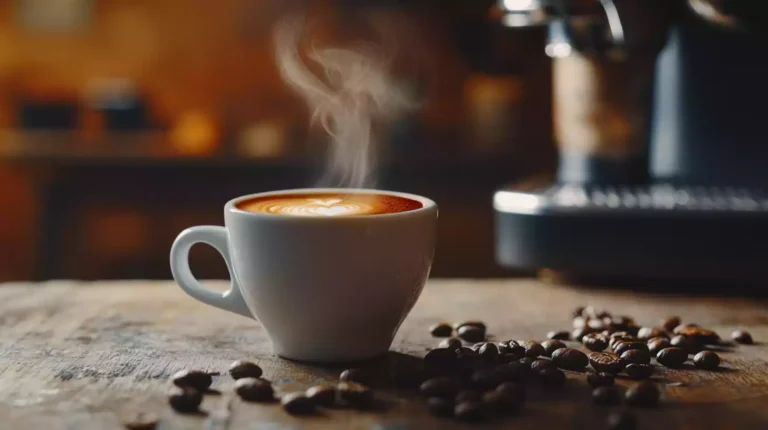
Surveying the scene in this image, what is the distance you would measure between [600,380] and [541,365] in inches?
1.7

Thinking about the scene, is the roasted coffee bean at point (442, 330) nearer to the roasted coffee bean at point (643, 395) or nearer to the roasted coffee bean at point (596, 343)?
the roasted coffee bean at point (596, 343)

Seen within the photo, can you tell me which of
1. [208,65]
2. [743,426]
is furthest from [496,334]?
[208,65]

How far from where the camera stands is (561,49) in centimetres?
114

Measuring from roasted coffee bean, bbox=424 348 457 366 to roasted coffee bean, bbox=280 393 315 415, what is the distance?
13cm

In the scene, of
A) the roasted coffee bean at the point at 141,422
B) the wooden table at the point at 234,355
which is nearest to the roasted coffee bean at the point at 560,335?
the wooden table at the point at 234,355

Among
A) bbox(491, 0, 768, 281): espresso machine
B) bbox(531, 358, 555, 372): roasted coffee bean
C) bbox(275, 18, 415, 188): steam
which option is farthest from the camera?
bbox(275, 18, 415, 188): steam

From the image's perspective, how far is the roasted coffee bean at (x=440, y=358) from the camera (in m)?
0.66

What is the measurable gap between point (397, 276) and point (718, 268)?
0.44 meters

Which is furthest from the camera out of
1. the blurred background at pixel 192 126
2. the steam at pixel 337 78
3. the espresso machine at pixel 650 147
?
the steam at pixel 337 78

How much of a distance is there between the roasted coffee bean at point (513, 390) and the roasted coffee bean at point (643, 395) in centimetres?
7

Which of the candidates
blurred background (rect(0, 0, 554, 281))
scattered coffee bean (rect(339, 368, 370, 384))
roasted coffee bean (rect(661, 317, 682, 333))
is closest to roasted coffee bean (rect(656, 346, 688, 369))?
roasted coffee bean (rect(661, 317, 682, 333))

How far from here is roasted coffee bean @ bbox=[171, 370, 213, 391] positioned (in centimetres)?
59

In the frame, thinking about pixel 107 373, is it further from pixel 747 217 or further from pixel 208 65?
pixel 208 65

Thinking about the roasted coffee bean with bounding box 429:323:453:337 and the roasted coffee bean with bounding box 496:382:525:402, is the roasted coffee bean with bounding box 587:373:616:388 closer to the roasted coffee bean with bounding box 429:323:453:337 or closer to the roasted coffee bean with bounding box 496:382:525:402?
the roasted coffee bean with bounding box 496:382:525:402
